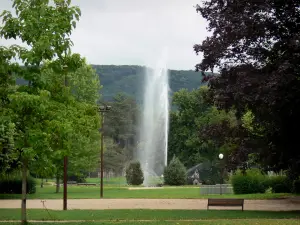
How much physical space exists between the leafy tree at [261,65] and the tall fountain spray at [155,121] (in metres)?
39.2

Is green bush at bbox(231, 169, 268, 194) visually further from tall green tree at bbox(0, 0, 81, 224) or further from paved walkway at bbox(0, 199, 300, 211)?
tall green tree at bbox(0, 0, 81, 224)

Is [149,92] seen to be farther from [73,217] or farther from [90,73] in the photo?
[73,217]

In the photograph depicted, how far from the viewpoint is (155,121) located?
212 ft

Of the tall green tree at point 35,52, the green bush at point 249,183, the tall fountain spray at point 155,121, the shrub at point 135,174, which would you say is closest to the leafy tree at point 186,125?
the tall fountain spray at point 155,121

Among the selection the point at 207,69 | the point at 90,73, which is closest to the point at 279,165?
the point at 207,69

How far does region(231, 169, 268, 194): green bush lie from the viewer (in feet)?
124

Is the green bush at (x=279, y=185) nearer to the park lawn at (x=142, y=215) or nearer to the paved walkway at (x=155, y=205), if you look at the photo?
the paved walkway at (x=155, y=205)

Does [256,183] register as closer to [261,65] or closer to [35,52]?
[261,65]

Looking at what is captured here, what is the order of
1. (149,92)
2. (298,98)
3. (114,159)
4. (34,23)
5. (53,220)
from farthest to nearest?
(114,159) < (149,92) < (298,98) < (53,220) < (34,23)

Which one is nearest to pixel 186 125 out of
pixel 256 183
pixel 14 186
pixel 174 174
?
pixel 174 174

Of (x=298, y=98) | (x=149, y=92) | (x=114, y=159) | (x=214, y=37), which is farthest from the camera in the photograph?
(x=114, y=159)

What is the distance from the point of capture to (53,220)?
61.6 ft

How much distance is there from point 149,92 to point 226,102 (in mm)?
45385

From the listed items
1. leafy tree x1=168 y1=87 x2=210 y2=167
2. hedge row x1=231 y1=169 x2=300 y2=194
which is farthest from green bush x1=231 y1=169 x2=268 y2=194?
leafy tree x1=168 y1=87 x2=210 y2=167
